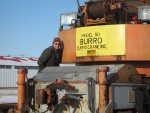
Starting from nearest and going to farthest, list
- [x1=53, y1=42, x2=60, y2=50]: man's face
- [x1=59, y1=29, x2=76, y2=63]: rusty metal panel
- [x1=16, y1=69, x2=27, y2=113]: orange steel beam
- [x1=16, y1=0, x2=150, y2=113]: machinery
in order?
[x1=16, y1=0, x2=150, y2=113]: machinery
[x1=16, y1=69, x2=27, y2=113]: orange steel beam
[x1=59, y1=29, x2=76, y2=63]: rusty metal panel
[x1=53, y1=42, x2=60, y2=50]: man's face

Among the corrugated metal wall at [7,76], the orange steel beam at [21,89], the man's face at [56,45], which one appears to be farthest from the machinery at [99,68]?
the corrugated metal wall at [7,76]

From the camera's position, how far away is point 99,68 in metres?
5.43

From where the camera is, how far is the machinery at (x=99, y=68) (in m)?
5.64

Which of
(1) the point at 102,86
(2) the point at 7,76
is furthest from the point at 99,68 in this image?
(2) the point at 7,76

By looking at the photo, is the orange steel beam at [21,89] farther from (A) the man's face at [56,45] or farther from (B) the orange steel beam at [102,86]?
(B) the orange steel beam at [102,86]

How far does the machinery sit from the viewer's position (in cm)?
564

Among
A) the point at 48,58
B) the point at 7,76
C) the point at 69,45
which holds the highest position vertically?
the point at 69,45

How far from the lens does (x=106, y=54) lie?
6559 millimetres

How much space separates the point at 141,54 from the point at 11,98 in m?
8.63

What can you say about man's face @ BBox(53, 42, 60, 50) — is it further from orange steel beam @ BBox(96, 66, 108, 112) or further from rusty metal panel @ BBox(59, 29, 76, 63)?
orange steel beam @ BBox(96, 66, 108, 112)

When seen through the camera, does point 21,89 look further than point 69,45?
No

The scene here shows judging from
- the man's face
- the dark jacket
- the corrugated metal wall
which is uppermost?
the man's face

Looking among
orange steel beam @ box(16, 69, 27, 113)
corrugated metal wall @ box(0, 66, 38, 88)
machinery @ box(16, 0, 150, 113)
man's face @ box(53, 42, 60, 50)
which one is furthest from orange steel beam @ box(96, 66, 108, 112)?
corrugated metal wall @ box(0, 66, 38, 88)

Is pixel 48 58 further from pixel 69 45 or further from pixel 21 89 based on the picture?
pixel 21 89
